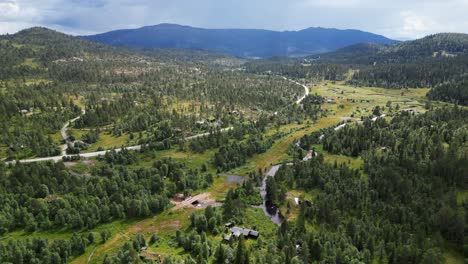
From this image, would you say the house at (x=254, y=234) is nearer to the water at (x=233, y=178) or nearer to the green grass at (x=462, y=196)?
the water at (x=233, y=178)

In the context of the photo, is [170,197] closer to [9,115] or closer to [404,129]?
[404,129]

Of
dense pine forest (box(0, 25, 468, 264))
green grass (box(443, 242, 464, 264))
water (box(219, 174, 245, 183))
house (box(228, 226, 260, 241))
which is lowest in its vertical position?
green grass (box(443, 242, 464, 264))

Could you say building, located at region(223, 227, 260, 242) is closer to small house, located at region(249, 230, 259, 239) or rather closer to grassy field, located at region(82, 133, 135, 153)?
small house, located at region(249, 230, 259, 239)

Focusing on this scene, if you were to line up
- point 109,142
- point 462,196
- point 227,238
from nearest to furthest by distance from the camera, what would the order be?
point 227,238 → point 462,196 → point 109,142

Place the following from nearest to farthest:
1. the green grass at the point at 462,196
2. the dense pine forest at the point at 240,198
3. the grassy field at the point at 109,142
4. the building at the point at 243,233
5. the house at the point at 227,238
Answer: the dense pine forest at the point at 240,198 → the house at the point at 227,238 → the building at the point at 243,233 → the green grass at the point at 462,196 → the grassy field at the point at 109,142

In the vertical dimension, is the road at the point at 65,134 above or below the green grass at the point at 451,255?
above

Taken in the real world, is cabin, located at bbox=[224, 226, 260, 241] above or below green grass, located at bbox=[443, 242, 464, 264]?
above

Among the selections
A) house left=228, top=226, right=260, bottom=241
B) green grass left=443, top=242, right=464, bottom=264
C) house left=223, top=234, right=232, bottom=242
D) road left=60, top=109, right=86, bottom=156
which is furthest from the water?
road left=60, top=109, right=86, bottom=156

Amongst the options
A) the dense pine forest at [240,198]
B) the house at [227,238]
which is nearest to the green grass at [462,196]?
the dense pine forest at [240,198]

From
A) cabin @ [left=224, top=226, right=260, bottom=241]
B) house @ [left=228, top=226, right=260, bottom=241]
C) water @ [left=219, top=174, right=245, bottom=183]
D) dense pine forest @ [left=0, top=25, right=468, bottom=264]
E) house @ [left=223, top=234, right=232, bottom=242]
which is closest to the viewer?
dense pine forest @ [left=0, top=25, right=468, bottom=264]

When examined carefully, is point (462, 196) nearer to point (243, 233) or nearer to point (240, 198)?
point (240, 198)

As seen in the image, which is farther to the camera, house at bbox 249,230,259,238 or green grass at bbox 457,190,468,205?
green grass at bbox 457,190,468,205

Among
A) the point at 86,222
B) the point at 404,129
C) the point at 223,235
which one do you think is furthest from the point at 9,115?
the point at 404,129

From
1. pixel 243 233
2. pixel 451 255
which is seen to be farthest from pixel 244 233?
pixel 451 255
